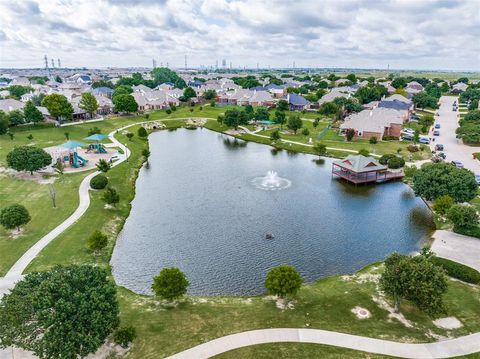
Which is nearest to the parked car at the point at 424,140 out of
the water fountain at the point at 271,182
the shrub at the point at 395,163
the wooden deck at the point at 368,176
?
the shrub at the point at 395,163

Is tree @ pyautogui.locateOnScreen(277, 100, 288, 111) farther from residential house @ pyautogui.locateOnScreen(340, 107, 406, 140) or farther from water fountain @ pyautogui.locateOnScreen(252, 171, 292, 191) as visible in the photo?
water fountain @ pyautogui.locateOnScreen(252, 171, 292, 191)

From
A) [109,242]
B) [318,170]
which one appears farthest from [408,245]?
[109,242]

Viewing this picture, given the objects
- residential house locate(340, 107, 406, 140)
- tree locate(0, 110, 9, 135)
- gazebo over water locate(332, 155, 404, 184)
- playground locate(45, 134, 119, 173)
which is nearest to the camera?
gazebo over water locate(332, 155, 404, 184)

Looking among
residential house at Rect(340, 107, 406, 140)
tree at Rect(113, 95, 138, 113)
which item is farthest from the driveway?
tree at Rect(113, 95, 138, 113)

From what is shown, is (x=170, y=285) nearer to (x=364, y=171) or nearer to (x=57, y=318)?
(x=57, y=318)

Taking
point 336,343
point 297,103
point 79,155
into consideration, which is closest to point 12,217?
point 79,155

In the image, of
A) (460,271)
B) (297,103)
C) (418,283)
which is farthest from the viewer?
(297,103)
